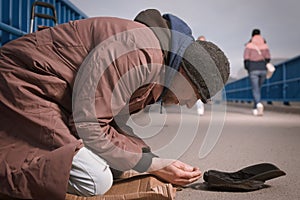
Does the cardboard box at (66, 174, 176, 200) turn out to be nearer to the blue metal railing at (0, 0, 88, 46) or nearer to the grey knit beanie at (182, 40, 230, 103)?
the grey knit beanie at (182, 40, 230, 103)

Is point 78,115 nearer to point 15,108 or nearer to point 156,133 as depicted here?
point 15,108

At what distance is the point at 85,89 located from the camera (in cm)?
124

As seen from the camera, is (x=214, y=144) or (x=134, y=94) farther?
(x=214, y=144)

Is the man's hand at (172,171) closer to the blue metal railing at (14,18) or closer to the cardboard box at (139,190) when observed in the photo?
the cardboard box at (139,190)

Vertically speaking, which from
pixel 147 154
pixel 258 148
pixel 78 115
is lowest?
pixel 258 148

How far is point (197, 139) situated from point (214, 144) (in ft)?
1.36

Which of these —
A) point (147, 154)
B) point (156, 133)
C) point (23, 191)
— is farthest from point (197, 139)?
point (23, 191)

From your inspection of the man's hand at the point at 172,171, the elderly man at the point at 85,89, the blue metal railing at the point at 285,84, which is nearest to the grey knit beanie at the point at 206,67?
the elderly man at the point at 85,89

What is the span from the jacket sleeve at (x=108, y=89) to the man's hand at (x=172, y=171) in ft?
0.52

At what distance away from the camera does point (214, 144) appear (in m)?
3.10

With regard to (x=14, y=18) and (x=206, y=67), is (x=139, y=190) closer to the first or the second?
(x=206, y=67)

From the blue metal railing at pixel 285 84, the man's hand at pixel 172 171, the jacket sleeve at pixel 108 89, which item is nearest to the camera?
the jacket sleeve at pixel 108 89

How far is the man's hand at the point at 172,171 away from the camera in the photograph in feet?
4.83

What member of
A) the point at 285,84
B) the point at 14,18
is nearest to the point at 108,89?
the point at 14,18
